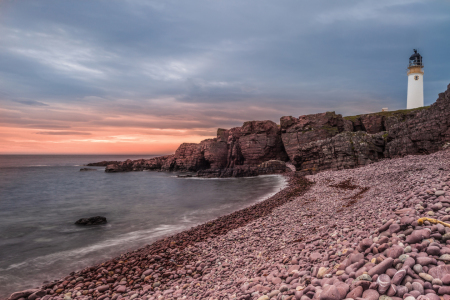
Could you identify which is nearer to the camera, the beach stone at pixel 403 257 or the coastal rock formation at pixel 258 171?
the beach stone at pixel 403 257

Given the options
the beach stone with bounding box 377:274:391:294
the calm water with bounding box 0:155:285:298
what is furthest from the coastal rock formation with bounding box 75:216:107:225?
the beach stone with bounding box 377:274:391:294

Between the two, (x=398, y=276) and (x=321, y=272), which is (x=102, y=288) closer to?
(x=321, y=272)

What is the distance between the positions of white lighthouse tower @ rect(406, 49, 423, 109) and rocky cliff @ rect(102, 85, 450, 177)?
231 inches

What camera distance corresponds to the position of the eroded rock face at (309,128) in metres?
48.1

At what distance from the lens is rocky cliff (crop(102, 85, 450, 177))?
934 inches

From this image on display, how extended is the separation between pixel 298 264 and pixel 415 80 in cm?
6993

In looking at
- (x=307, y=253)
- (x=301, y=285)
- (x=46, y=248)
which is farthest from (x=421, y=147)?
(x=46, y=248)

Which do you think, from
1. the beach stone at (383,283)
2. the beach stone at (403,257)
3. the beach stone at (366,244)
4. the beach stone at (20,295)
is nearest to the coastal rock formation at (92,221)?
the beach stone at (20,295)

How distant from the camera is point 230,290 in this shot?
17.2ft

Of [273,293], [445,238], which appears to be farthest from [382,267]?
[273,293]

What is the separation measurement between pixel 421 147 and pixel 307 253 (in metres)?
24.8

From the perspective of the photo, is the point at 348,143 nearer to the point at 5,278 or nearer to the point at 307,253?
the point at 307,253

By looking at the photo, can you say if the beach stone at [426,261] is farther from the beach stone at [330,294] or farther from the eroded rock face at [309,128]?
the eroded rock face at [309,128]

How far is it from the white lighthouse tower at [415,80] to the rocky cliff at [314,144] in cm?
587
